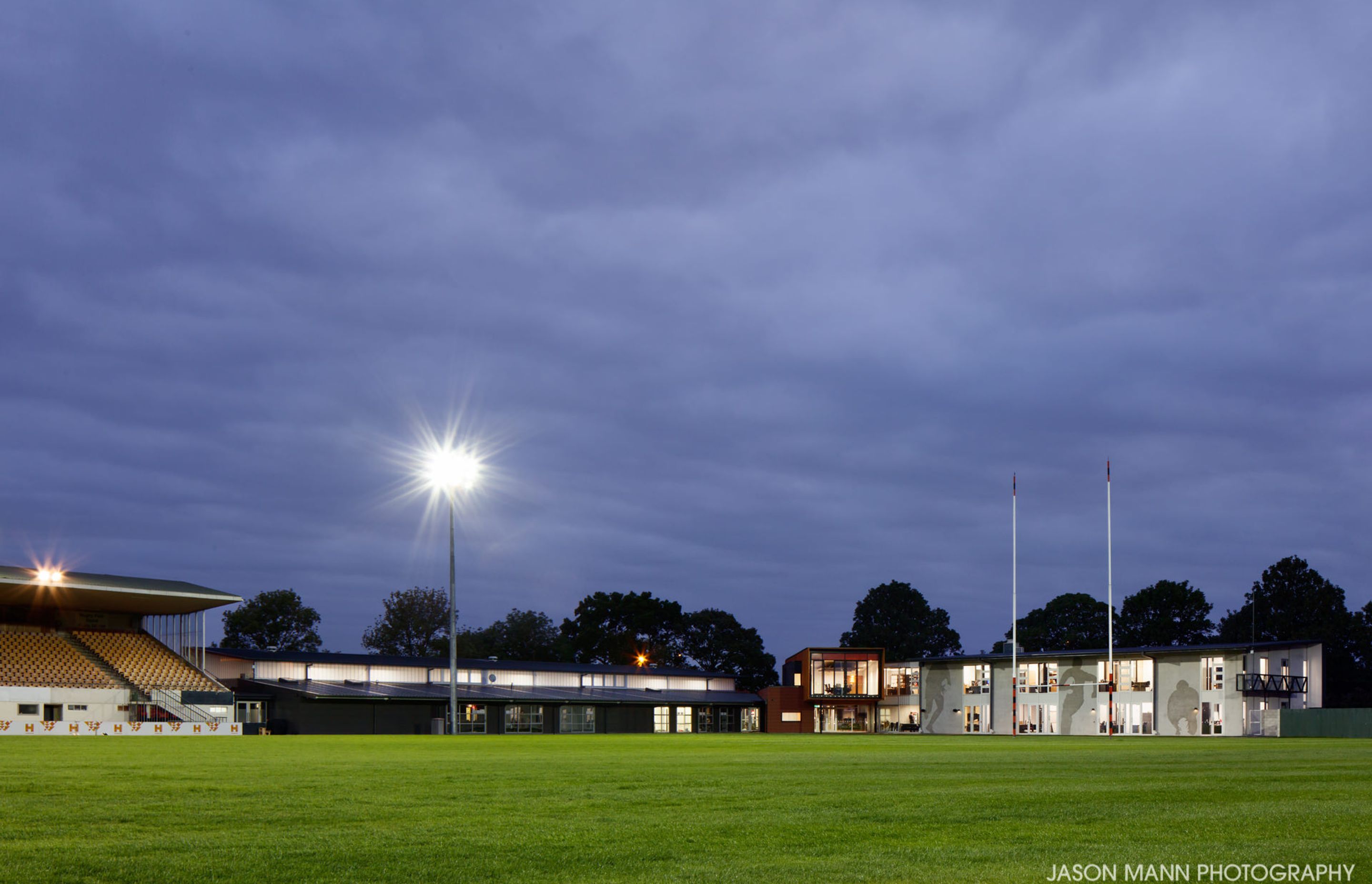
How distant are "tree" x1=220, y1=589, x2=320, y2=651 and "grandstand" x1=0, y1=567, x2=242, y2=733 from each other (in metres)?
45.4

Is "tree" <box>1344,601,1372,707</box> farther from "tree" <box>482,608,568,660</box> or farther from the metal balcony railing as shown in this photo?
"tree" <box>482,608,568,660</box>

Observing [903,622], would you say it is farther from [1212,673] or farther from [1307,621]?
[1212,673]

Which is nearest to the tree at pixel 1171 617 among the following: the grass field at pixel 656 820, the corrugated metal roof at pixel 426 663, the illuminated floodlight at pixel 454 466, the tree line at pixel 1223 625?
the tree line at pixel 1223 625

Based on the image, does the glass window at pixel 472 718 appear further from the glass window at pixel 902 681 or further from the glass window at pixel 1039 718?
the glass window at pixel 1039 718

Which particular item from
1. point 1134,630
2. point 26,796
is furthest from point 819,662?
point 26,796

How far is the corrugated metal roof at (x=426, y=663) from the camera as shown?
8688cm

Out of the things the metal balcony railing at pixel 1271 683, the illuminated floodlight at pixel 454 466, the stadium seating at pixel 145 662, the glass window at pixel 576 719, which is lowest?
the glass window at pixel 576 719

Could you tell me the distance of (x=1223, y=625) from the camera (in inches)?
5256

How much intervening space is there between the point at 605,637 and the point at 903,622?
141 feet

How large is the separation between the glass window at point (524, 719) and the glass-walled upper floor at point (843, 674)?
86.0ft

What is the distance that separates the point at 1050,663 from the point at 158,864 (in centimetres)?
9165

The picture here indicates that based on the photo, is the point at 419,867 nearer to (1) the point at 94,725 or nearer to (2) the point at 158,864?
(2) the point at 158,864

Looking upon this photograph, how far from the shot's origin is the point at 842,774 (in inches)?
783

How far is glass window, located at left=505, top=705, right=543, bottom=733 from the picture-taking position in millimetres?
90875
